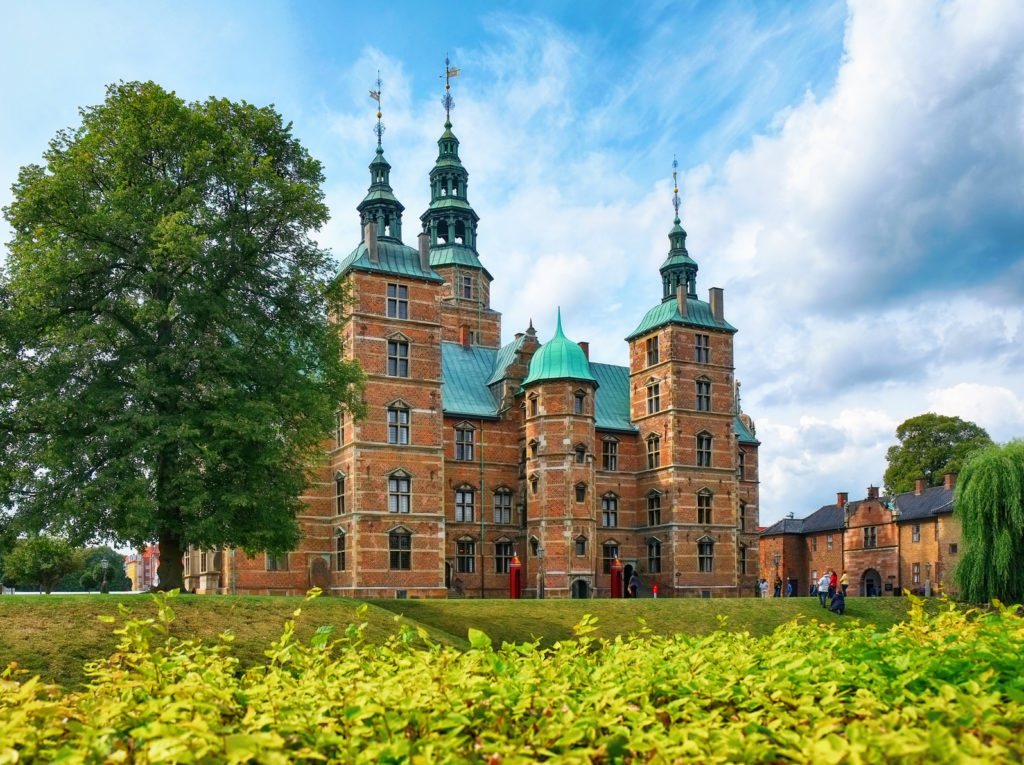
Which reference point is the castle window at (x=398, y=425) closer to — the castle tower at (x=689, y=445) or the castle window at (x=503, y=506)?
the castle window at (x=503, y=506)

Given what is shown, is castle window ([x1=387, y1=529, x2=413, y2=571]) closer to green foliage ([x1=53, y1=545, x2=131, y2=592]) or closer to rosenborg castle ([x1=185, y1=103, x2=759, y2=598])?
rosenborg castle ([x1=185, y1=103, x2=759, y2=598])

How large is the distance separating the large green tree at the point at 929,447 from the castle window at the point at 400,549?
38736 mm

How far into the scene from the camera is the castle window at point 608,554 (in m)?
45.7

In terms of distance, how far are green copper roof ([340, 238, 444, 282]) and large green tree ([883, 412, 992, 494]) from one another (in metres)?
39.1

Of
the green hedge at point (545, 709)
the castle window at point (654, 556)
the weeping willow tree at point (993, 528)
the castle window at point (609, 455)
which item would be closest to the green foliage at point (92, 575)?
the castle window at point (609, 455)

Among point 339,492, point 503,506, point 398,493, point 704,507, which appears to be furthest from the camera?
point 704,507

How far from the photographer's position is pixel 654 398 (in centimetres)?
4734

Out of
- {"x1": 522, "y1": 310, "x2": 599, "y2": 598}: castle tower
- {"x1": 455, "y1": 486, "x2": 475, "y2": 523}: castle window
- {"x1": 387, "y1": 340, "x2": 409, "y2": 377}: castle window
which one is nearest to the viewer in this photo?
{"x1": 387, "y1": 340, "x2": 409, "y2": 377}: castle window

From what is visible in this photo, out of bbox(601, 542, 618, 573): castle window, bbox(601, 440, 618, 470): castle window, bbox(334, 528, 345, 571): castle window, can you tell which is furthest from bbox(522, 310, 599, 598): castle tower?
bbox(334, 528, 345, 571): castle window

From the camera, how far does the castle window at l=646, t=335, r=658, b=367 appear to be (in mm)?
47594

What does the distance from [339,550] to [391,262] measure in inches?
481

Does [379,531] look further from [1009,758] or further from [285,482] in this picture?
[1009,758]

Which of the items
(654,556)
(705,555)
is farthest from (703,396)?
(654,556)

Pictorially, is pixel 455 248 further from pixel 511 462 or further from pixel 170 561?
pixel 170 561
